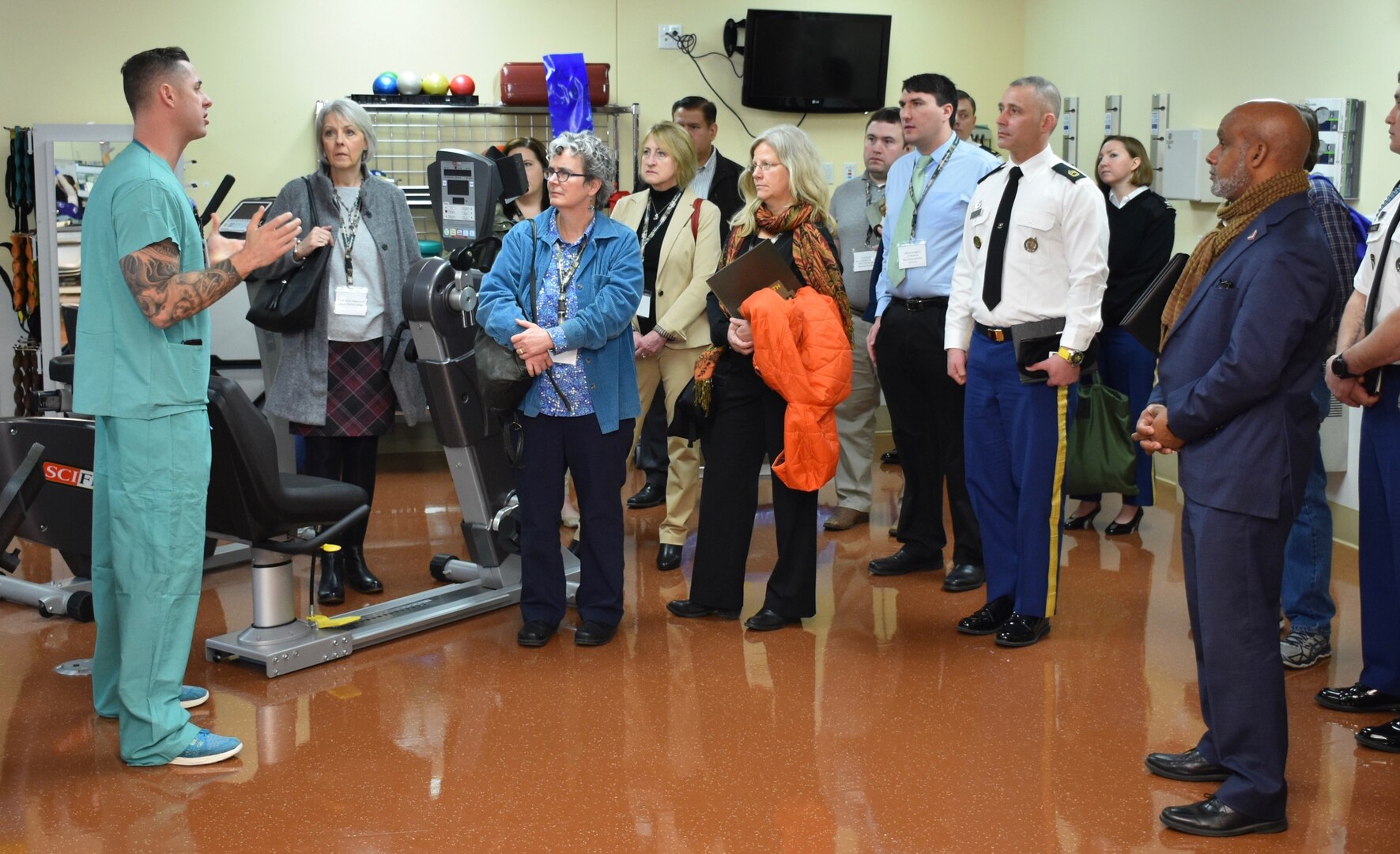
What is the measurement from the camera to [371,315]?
4.59m

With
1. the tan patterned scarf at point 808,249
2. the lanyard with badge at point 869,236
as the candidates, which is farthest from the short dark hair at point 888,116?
the tan patterned scarf at point 808,249

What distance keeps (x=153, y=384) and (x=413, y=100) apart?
4.49m

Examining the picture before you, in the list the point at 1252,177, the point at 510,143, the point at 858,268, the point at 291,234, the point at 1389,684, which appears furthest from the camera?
the point at 510,143

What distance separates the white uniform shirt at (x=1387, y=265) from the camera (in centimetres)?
336

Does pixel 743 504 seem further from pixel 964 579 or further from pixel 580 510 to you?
pixel 964 579

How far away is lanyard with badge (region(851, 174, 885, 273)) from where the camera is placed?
5629 mm

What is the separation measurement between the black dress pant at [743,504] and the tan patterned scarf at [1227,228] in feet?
4.71

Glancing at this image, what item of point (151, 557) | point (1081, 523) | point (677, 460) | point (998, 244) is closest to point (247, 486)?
point (151, 557)

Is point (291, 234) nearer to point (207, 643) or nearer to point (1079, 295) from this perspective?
point (207, 643)

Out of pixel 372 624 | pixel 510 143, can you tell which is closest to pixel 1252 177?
pixel 372 624

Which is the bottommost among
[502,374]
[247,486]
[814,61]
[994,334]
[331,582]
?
[331,582]

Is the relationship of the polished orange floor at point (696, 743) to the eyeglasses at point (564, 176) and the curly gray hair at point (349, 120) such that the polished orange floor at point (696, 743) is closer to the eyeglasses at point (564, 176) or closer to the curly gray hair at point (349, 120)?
the eyeglasses at point (564, 176)

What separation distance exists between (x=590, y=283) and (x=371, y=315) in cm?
96

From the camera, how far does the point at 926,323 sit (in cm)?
471
